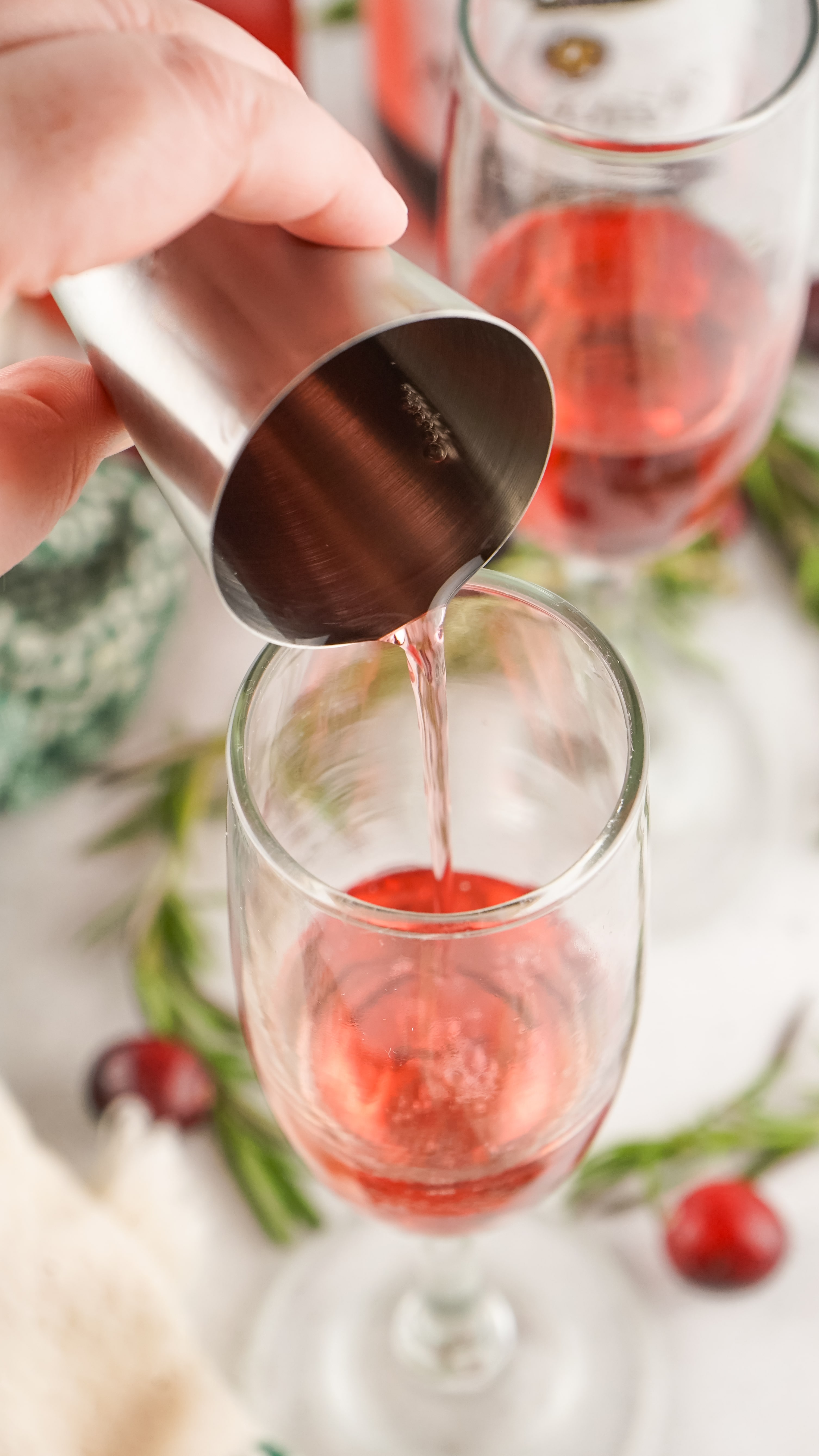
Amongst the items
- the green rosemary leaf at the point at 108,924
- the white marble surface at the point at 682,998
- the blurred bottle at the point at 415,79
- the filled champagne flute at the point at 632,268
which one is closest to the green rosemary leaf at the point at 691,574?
the white marble surface at the point at 682,998

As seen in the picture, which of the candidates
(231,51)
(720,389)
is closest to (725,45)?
(720,389)

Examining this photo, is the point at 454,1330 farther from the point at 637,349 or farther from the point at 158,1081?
the point at 637,349

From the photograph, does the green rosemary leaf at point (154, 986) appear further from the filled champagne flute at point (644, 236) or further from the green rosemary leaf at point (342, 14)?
the green rosemary leaf at point (342, 14)

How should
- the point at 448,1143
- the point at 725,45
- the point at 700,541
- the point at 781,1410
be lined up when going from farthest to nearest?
1. the point at 700,541
2. the point at 725,45
3. the point at 781,1410
4. the point at 448,1143

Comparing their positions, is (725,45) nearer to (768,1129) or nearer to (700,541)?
(700,541)

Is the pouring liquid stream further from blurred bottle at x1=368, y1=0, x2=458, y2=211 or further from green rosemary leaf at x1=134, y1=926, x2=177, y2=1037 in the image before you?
blurred bottle at x1=368, y1=0, x2=458, y2=211
